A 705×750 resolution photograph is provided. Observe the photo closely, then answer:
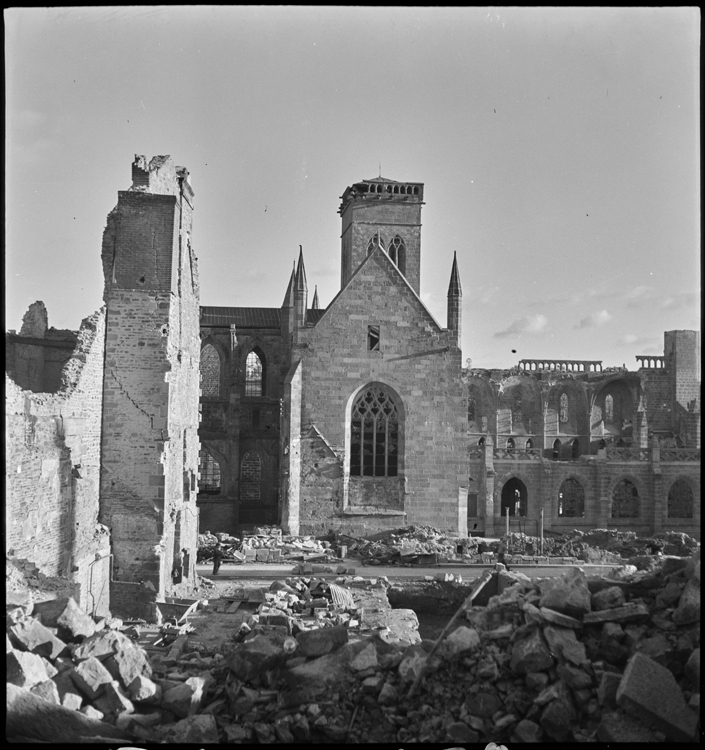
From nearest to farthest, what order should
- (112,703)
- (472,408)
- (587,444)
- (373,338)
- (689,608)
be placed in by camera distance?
(112,703)
(689,608)
(373,338)
(587,444)
(472,408)

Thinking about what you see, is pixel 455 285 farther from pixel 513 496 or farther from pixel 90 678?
pixel 90 678

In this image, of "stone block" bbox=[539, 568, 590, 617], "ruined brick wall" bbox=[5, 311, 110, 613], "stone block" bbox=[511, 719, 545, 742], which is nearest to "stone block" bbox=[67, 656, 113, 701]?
"ruined brick wall" bbox=[5, 311, 110, 613]

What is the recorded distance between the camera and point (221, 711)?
32.5 ft

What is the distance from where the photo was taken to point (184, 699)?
9.77m

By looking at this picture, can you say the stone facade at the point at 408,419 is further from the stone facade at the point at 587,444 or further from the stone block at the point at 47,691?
the stone block at the point at 47,691

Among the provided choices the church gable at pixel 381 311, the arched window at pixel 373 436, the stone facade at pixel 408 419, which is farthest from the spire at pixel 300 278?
the arched window at pixel 373 436

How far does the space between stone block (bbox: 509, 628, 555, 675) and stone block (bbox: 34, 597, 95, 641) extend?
559 cm

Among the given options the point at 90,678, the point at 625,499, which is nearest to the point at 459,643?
the point at 90,678

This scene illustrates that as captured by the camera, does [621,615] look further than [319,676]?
No

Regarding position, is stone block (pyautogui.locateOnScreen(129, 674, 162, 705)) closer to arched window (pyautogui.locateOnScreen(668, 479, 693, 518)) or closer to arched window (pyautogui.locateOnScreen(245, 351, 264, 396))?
arched window (pyautogui.locateOnScreen(245, 351, 264, 396))

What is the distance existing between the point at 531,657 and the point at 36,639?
611cm

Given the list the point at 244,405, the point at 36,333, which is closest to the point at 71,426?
the point at 36,333

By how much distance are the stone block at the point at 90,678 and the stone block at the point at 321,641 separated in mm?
2685

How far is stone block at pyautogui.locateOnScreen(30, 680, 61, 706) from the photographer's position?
8914mm
